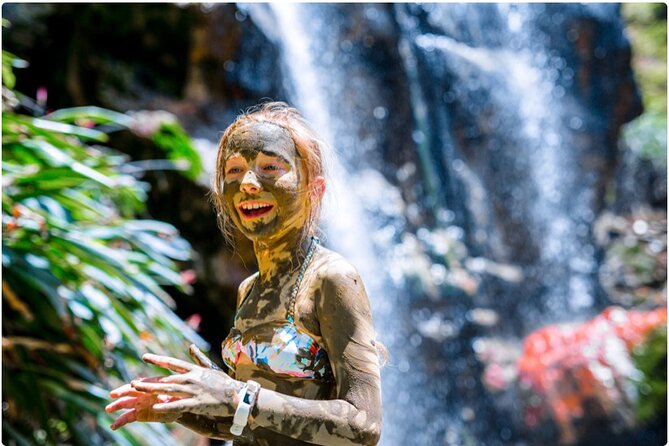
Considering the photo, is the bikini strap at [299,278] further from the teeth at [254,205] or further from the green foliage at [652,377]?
the green foliage at [652,377]

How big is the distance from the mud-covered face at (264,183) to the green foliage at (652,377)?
5.70 metres

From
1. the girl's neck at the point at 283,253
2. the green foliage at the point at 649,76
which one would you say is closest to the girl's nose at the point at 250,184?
the girl's neck at the point at 283,253

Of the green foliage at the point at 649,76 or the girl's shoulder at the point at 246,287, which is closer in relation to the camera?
the girl's shoulder at the point at 246,287

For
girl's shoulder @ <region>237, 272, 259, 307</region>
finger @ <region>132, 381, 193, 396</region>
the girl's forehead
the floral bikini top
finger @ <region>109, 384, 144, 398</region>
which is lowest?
finger @ <region>109, 384, 144, 398</region>

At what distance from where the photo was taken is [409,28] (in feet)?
24.1

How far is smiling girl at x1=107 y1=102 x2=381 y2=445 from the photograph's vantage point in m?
1.08

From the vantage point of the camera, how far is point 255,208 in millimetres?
1256

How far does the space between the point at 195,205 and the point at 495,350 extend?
3.26 meters

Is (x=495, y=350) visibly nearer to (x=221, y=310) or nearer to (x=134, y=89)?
(x=221, y=310)

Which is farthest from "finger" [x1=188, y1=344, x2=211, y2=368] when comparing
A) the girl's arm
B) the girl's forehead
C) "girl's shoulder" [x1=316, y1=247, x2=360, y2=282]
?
the girl's forehead

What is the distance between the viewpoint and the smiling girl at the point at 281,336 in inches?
42.4

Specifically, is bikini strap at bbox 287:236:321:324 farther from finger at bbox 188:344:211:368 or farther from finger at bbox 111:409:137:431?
finger at bbox 111:409:137:431

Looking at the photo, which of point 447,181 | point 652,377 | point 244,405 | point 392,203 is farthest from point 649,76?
point 244,405

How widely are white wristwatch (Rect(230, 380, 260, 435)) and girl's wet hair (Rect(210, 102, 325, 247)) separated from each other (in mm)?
333
